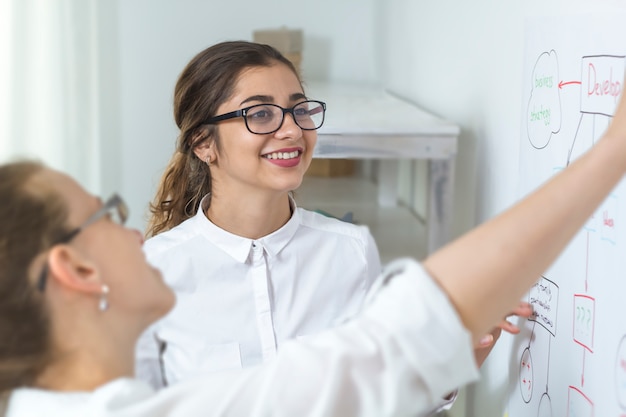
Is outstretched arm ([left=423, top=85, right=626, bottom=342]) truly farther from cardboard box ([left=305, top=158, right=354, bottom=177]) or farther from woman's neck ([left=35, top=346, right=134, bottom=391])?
cardboard box ([left=305, top=158, right=354, bottom=177])

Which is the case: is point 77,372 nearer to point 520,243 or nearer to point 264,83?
point 520,243

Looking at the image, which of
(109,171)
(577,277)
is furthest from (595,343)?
(109,171)

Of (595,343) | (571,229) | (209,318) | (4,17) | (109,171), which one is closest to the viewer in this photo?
(571,229)

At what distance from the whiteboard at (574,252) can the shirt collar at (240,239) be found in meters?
0.44

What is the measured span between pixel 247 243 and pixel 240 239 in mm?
15

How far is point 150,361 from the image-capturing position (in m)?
1.50

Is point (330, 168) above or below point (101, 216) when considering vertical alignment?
below

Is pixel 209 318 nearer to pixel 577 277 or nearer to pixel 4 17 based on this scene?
pixel 577 277

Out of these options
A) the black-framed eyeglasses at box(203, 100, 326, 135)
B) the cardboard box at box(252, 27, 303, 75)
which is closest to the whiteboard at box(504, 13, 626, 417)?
the black-framed eyeglasses at box(203, 100, 326, 135)

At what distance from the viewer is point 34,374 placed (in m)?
0.91

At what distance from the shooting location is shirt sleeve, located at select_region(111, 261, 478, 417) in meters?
0.83

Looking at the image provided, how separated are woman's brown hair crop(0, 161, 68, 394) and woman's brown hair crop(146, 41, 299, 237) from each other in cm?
74

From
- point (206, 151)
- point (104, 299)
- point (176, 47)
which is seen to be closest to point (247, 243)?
point (206, 151)

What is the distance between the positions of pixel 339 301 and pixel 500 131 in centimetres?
49
